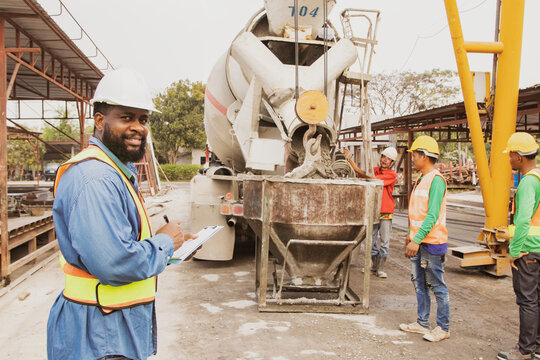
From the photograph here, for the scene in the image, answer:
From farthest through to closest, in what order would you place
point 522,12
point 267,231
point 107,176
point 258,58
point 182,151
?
1. point 182,151
2. point 522,12
3. point 258,58
4. point 267,231
5. point 107,176

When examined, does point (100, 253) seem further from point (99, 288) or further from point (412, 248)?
point (412, 248)

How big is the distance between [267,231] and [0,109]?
452 centimetres

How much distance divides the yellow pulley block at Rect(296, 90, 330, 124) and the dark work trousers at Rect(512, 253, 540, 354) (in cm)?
215

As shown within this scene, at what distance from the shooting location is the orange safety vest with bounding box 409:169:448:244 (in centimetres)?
382

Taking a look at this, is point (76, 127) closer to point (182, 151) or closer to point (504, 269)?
point (182, 151)

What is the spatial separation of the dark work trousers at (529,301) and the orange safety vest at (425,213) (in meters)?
0.66

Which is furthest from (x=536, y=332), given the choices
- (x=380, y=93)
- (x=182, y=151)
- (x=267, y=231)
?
(x=182, y=151)

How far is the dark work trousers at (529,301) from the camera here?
342cm

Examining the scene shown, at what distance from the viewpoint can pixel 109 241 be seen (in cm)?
149

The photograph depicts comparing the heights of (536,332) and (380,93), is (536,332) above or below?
below

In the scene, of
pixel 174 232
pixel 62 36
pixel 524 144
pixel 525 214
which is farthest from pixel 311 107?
pixel 62 36

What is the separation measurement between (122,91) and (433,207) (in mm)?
2997

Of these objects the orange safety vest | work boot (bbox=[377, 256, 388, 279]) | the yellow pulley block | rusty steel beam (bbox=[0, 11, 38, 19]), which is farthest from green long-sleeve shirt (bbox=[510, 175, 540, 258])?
rusty steel beam (bbox=[0, 11, 38, 19])

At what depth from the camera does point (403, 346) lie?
3773 mm
